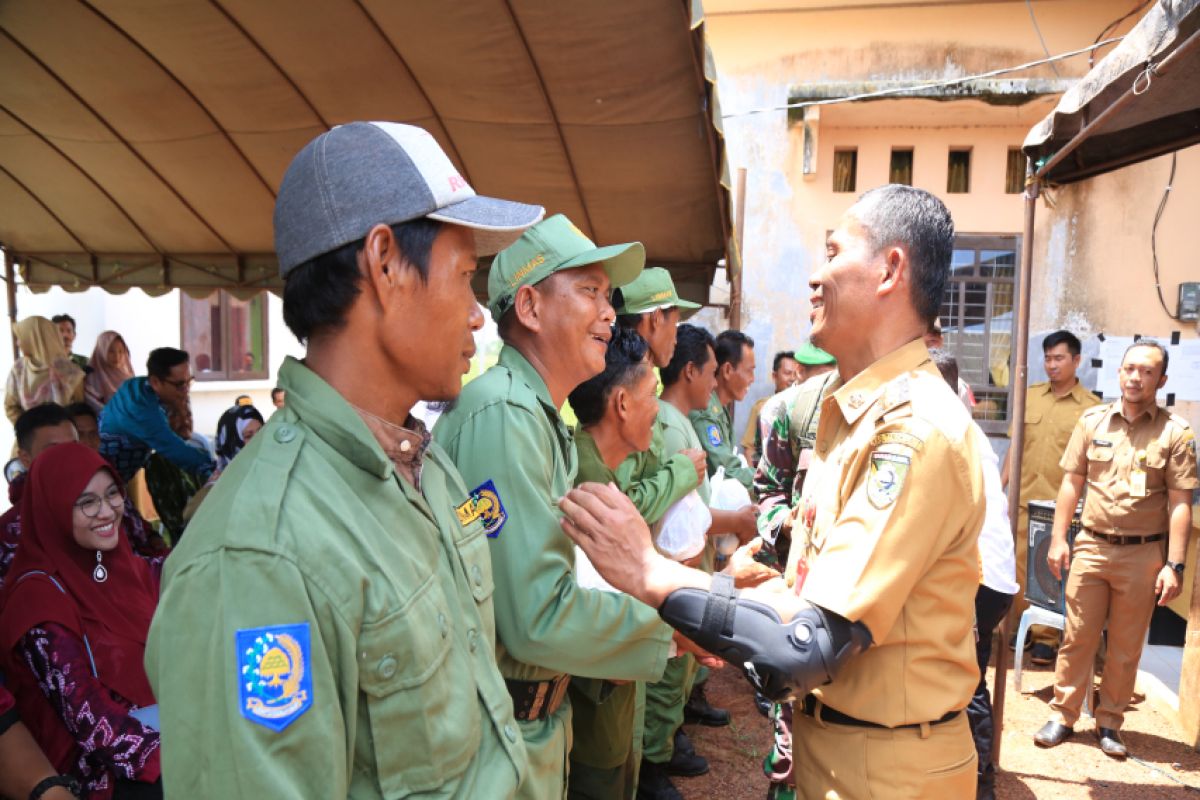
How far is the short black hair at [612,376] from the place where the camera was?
277cm

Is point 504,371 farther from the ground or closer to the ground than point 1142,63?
closer to the ground

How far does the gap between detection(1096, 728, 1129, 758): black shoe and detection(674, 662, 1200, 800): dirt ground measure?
43 mm

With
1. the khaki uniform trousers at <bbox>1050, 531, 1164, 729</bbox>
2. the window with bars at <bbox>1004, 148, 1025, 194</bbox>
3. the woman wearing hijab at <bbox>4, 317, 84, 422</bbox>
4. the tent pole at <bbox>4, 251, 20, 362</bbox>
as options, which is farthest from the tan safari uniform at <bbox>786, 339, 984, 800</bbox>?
the window with bars at <bbox>1004, 148, 1025, 194</bbox>

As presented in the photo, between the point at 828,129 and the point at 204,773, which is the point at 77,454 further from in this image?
the point at 828,129

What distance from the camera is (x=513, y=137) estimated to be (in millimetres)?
5195

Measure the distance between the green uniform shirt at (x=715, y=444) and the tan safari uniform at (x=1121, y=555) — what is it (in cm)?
217

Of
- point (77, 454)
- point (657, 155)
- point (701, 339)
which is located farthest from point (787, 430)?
point (77, 454)

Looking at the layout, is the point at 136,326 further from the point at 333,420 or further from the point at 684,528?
the point at 333,420

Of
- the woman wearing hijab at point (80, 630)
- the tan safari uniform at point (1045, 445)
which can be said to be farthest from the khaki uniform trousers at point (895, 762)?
the tan safari uniform at point (1045, 445)

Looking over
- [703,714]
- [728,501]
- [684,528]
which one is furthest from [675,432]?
[703,714]

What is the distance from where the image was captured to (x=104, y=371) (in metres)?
6.51

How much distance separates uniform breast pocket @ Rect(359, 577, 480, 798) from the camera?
1053mm

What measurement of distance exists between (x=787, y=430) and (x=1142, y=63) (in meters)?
2.43

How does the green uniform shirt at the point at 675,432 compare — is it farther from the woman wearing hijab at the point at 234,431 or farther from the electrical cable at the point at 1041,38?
the electrical cable at the point at 1041,38
